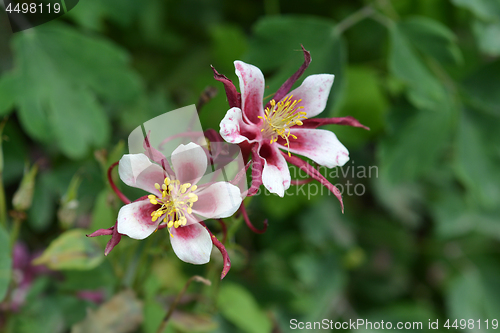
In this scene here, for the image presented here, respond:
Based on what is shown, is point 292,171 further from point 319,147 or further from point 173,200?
point 173,200

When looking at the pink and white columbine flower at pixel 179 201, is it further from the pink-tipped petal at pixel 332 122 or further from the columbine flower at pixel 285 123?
the pink-tipped petal at pixel 332 122

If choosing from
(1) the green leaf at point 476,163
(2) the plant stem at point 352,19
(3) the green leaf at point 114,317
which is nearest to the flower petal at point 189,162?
(3) the green leaf at point 114,317

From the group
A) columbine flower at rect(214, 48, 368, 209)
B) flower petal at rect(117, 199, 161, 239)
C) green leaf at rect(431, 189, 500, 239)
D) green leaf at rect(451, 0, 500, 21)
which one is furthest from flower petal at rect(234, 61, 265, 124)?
green leaf at rect(431, 189, 500, 239)

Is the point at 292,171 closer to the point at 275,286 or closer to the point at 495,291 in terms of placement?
the point at 275,286

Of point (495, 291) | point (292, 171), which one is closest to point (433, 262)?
point (495, 291)

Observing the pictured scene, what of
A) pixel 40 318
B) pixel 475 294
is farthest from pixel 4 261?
pixel 475 294

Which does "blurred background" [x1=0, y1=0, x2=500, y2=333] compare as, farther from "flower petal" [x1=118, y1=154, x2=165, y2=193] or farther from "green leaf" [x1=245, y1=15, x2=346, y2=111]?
"flower petal" [x1=118, y1=154, x2=165, y2=193]
